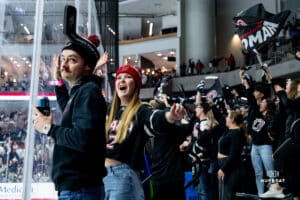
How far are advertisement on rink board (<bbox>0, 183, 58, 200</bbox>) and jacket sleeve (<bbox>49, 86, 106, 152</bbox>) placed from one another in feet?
6.19

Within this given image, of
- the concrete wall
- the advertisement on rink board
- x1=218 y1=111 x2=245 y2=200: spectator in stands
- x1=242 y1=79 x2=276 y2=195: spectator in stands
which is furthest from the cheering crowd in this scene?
the concrete wall

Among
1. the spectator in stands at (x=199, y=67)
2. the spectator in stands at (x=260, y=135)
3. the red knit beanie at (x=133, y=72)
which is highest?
the spectator in stands at (x=199, y=67)

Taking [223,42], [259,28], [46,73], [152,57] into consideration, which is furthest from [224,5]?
[46,73]

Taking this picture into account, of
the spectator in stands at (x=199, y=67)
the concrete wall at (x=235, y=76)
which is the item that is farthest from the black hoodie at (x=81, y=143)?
the spectator in stands at (x=199, y=67)

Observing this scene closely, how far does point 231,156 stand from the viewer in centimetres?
588

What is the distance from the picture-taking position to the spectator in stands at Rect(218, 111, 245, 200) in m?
5.89

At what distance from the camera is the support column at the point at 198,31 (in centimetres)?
3044

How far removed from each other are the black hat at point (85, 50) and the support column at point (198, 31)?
27.9m

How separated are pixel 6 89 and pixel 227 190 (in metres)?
3.10

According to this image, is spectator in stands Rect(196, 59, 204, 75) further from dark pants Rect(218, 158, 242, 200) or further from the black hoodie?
the black hoodie

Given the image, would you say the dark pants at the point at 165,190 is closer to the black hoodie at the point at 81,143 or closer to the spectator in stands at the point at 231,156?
the spectator in stands at the point at 231,156

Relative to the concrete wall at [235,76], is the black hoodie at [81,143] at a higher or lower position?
lower

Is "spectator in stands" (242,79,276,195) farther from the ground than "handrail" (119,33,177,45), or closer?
closer

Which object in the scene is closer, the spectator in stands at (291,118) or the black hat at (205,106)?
the spectator in stands at (291,118)
